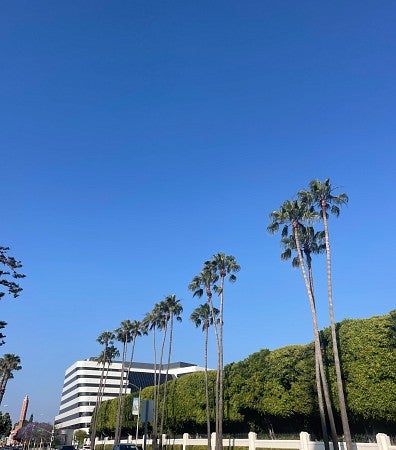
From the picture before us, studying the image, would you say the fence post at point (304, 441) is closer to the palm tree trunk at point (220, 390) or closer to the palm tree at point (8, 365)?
the palm tree trunk at point (220, 390)

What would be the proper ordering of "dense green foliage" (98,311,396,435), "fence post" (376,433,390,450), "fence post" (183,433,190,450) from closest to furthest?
"fence post" (376,433,390,450) → "dense green foliage" (98,311,396,435) → "fence post" (183,433,190,450)

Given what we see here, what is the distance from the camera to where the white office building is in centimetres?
14462

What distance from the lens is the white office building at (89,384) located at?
144625 mm

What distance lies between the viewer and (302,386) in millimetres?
38562

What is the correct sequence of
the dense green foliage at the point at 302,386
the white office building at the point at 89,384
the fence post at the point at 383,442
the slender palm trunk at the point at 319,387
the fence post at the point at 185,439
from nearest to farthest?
the fence post at the point at 383,442
the slender palm trunk at the point at 319,387
the dense green foliage at the point at 302,386
the fence post at the point at 185,439
the white office building at the point at 89,384

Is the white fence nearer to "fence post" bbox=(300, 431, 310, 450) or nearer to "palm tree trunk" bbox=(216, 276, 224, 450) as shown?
"fence post" bbox=(300, 431, 310, 450)

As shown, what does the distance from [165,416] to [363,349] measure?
38466 mm

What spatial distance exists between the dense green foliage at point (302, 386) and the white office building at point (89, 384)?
3849 inches

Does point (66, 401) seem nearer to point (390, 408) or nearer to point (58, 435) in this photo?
point (58, 435)

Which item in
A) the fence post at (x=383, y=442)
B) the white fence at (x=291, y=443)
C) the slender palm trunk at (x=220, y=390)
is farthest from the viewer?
the slender palm trunk at (x=220, y=390)

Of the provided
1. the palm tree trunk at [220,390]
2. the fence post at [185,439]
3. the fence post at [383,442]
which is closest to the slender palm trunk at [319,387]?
the fence post at [383,442]

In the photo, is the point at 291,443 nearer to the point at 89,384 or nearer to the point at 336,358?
the point at 336,358

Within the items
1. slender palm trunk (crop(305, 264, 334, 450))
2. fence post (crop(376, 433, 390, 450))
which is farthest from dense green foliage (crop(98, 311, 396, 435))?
fence post (crop(376, 433, 390, 450))

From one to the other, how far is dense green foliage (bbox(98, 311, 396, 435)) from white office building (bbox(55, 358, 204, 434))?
3849 inches
